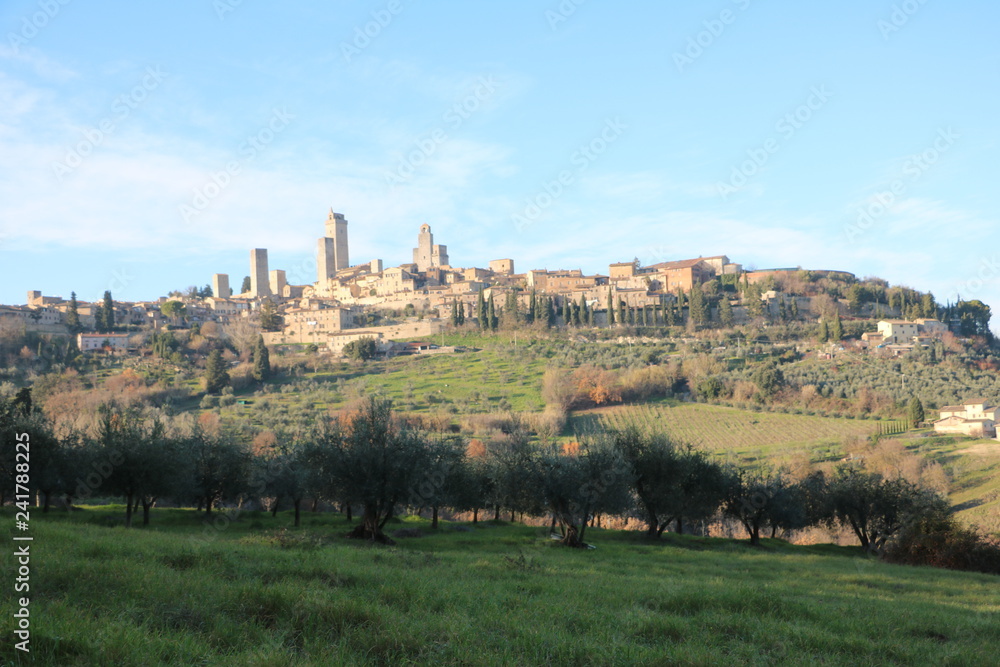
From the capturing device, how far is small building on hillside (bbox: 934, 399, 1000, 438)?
2413 inches

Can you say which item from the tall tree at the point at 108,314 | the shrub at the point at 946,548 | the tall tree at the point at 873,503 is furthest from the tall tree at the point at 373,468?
the tall tree at the point at 108,314

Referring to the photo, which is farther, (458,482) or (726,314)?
(726,314)

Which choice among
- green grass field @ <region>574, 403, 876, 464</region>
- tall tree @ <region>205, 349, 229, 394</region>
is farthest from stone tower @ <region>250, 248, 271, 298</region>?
green grass field @ <region>574, 403, 876, 464</region>

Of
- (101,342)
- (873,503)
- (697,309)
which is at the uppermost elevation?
(697,309)

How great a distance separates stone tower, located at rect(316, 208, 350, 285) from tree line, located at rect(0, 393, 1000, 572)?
135812 mm

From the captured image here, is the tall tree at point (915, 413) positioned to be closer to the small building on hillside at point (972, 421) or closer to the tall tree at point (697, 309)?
the small building on hillside at point (972, 421)

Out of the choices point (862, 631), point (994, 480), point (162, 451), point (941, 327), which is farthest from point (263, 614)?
point (941, 327)

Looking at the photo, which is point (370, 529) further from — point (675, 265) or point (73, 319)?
point (675, 265)

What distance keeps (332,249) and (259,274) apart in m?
19.0

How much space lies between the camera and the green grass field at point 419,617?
5434 millimetres

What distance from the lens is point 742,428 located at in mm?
65812

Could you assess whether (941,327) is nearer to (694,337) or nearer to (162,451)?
(694,337)

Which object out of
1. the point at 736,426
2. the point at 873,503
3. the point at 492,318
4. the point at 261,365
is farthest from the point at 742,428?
the point at 261,365

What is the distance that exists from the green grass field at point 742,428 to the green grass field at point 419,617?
4512cm
